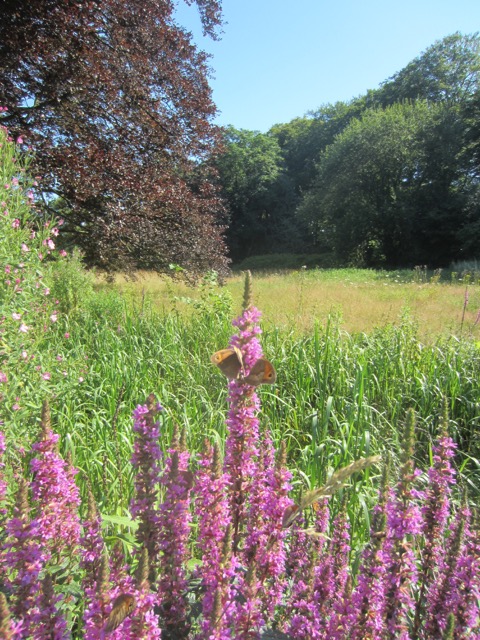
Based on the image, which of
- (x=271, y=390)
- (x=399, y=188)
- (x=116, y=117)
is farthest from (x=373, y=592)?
(x=399, y=188)

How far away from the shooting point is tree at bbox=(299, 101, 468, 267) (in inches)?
1096

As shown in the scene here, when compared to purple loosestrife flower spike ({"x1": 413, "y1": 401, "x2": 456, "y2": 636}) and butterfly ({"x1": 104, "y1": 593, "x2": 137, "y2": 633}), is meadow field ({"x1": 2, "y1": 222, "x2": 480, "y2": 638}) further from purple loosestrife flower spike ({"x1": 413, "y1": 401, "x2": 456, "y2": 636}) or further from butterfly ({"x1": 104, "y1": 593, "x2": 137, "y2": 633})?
butterfly ({"x1": 104, "y1": 593, "x2": 137, "y2": 633})

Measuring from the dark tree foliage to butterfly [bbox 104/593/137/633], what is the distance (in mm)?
7278

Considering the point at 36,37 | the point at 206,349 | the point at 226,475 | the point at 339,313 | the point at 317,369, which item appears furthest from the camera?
the point at 36,37

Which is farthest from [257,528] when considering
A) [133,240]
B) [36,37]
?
[36,37]

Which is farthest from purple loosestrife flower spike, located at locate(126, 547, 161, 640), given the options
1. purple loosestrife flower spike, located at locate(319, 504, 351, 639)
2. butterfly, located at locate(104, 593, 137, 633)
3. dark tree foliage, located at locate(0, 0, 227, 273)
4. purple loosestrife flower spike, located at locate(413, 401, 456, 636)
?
dark tree foliage, located at locate(0, 0, 227, 273)

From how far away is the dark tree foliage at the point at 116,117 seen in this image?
7.10 metres

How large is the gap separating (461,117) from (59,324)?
99.2 ft

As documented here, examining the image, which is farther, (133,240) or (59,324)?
(133,240)

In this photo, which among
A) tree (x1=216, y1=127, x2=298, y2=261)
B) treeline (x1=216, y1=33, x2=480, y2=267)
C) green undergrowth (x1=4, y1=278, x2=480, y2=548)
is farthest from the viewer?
tree (x1=216, y1=127, x2=298, y2=261)

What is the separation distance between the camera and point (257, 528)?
3.50 ft

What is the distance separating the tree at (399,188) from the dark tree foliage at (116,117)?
22492 millimetres

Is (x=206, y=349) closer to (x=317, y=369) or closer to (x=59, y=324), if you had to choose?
(x=317, y=369)

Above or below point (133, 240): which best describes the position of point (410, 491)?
below
